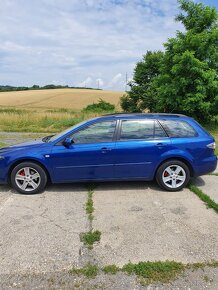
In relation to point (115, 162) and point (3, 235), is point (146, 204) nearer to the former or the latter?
point (115, 162)

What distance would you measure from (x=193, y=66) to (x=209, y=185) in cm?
995

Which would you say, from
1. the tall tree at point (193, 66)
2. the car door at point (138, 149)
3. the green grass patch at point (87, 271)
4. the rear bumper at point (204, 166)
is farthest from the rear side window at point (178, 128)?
the tall tree at point (193, 66)

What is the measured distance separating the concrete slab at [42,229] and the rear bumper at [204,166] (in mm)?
2151

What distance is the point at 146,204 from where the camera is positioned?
4734 millimetres

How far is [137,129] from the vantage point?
541 cm

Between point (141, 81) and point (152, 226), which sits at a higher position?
point (141, 81)

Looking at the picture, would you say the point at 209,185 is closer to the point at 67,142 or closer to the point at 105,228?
the point at 105,228

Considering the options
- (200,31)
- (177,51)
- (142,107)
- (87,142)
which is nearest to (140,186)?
(87,142)

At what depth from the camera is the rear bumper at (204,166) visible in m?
5.40

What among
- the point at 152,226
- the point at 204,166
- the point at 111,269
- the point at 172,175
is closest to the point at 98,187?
the point at 172,175

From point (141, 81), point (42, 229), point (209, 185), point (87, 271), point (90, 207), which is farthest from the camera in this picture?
point (141, 81)

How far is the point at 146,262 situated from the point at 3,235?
1.88 meters

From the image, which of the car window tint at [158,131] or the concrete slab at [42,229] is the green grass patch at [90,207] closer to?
the concrete slab at [42,229]

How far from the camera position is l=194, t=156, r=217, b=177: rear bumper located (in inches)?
213
